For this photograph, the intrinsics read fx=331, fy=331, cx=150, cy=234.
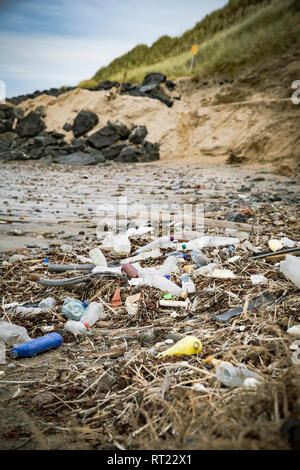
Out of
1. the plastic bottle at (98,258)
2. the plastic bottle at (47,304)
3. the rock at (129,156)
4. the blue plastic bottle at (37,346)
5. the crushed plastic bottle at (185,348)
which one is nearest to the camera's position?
the crushed plastic bottle at (185,348)

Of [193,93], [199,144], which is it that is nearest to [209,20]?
[193,93]

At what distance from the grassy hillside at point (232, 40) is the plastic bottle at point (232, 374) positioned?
65.9ft

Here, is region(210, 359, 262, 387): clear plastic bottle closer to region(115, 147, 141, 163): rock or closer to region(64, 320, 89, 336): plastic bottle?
region(64, 320, 89, 336): plastic bottle

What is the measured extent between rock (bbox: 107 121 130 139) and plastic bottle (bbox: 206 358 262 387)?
17.2 metres

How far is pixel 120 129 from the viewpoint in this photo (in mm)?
17406

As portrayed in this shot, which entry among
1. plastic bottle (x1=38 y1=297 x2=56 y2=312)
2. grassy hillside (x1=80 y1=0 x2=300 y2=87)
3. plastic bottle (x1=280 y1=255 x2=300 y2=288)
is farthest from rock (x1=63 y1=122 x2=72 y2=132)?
plastic bottle (x1=280 y1=255 x2=300 y2=288)

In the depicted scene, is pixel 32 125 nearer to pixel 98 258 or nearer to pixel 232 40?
pixel 232 40

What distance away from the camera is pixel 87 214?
551 cm

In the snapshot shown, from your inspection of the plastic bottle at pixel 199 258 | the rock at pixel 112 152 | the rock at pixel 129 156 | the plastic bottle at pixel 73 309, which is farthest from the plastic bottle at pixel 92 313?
the rock at pixel 112 152

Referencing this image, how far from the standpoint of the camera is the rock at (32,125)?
67.2 feet

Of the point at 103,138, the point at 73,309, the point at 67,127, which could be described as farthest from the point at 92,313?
the point at 67,127

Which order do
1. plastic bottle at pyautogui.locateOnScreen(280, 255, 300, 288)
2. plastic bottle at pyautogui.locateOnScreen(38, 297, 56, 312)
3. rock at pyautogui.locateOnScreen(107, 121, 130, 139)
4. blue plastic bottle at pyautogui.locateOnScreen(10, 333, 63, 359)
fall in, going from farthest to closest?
rock at pyautogui.locateOnScreen(107, 121, 130, 139), plastic bottle at pyautogui.locateOnScreen(38, 297, 56, 312), plastic bottle at pyautogui.locateOnScreen(280, 255, 300, 288), blue plastic bottle at pyautogui.locateOnScreen(10, 333, 63, 359)

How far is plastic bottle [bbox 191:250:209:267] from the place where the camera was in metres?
2.89

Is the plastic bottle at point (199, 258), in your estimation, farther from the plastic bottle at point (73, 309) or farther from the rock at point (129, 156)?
the rock at point (129, 156)
